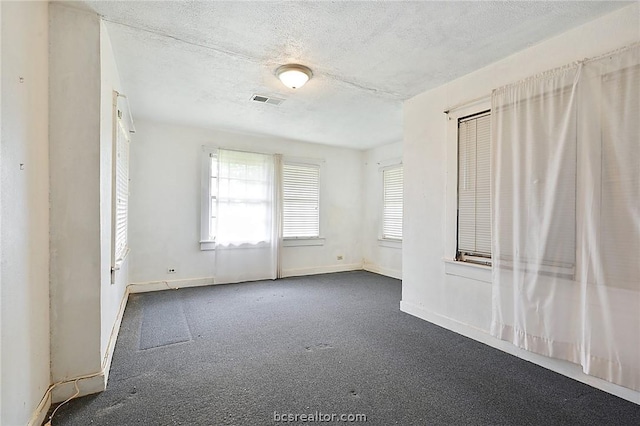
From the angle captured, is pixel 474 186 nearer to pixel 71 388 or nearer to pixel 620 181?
pixel 620 181

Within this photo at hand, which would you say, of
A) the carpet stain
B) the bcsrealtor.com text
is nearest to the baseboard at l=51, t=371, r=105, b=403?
the bcsrealtor.com text

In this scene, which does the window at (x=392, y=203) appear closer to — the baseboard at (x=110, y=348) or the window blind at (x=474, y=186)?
the window blind at (x=474, y=186)

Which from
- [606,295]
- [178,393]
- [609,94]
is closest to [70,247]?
[178,393]

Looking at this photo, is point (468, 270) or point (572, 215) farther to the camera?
point (468, 270)

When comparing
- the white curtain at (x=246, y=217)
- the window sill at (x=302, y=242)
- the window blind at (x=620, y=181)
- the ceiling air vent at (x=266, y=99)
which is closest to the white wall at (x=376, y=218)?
the window sill at (x=302, y=242)

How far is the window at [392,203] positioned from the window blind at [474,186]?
2692 mm

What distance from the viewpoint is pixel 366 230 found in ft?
21.9

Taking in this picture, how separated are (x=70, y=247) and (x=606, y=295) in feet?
11.9

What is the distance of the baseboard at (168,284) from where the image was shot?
4598mm

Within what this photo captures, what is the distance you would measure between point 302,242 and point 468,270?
354 cm

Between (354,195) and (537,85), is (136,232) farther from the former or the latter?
(537,85)

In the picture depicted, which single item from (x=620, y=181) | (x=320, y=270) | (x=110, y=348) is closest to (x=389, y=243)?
(x=320, y=270)

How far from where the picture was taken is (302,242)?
6062 mm

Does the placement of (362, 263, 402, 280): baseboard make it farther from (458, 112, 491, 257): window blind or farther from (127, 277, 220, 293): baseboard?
(127, 277, 220, 293): baseboard
